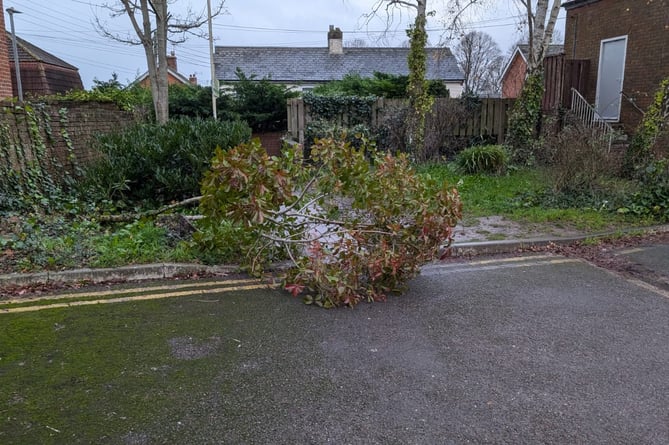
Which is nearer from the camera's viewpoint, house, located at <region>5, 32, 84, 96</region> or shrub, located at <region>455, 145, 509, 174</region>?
shrub, located at <region>455, 145, 509, 174</region>

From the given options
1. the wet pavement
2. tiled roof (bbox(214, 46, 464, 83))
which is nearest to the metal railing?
the wet pavement

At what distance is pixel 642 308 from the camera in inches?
189

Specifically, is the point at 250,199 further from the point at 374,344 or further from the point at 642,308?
the point at 642,308

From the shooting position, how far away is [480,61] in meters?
49.5

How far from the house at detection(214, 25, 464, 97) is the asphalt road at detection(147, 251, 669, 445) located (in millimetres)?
29975

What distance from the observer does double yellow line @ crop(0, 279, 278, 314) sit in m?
4.66

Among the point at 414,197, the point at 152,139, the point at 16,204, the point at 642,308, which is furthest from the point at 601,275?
the point at 16,204

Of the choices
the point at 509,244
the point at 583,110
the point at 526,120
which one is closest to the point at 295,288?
the point at 509,244

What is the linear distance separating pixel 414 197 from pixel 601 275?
242 centimetres

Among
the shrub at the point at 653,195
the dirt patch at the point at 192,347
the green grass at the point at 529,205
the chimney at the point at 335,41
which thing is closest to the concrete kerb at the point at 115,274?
the dirt patch at the point at 192,347

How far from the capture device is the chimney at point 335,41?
1433 inches

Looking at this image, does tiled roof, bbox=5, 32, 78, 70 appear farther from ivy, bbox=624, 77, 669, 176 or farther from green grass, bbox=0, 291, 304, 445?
ivy, bbox=624, 77, 669, 176

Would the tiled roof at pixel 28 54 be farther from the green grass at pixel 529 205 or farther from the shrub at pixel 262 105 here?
the green grass at pixel 529 205

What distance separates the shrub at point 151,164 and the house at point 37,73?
15.1 metres
